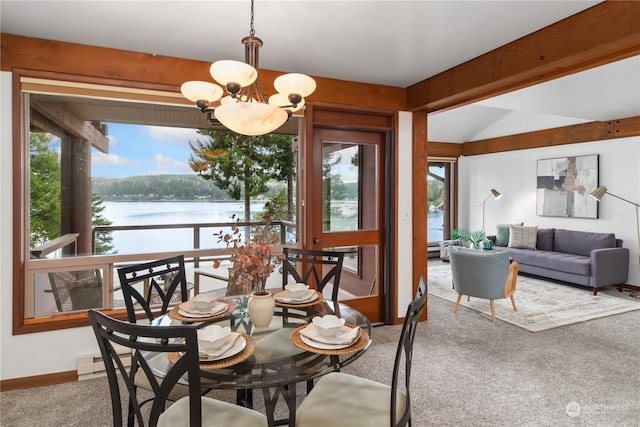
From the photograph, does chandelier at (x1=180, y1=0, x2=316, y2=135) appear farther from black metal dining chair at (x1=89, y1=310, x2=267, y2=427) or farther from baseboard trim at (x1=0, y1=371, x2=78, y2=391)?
baseboard trim at (x1=0, y1=371, x2=78, y2=391)

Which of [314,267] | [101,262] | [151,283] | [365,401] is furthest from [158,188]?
[365,401]

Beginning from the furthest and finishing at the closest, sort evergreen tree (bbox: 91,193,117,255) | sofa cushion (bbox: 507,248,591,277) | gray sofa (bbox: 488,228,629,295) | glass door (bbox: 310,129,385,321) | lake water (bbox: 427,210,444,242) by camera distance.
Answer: lake water (bbox: 427,210,444,242) < sofa cushion (bbox: 507,248,591,277) < gray sofa (bbox: 488,228,629,295) < glass door (bbox: 310,129,385,321) < evergreen tree (bbox: 91,193,117,255)

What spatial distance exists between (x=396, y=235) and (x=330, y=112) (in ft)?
4.88

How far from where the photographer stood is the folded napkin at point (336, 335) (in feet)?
5.30

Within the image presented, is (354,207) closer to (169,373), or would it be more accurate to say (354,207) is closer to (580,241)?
(169,373)

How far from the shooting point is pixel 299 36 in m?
2.61

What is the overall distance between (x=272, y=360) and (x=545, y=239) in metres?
6.42

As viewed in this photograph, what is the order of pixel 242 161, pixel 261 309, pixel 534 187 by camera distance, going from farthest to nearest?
1. pixel 534 187
2. pixel 242 161
3. pixel 261 309

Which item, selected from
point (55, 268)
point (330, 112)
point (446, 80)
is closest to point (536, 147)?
point (446, 80)

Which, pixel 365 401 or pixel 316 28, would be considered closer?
pixel 365 401

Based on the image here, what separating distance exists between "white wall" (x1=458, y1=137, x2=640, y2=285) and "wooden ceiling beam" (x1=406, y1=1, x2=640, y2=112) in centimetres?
388

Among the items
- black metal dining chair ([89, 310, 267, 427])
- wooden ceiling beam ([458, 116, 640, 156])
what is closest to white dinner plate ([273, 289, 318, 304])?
black metal dining chair ([89, 310, 267, 427])

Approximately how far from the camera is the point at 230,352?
151cm

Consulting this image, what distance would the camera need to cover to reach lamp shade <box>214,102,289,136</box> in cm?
185
